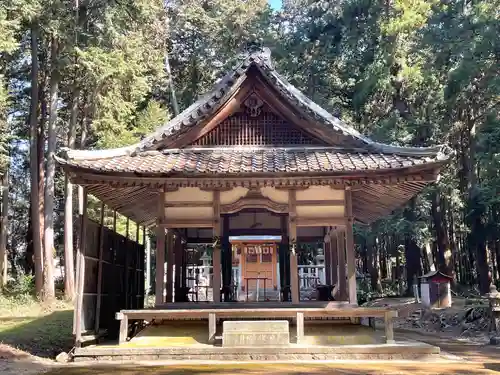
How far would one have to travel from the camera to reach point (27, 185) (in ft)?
107

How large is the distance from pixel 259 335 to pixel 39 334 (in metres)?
7.19

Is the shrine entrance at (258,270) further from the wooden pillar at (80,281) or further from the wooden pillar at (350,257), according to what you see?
the wooden pillar at (80,281)

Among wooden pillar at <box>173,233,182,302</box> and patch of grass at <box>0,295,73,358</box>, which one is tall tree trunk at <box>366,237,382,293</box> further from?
patch of grass at <box>0,295,73,358</box>

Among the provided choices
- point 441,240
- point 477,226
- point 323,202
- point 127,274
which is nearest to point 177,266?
point 127,274

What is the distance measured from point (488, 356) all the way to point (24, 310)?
16.0 meters

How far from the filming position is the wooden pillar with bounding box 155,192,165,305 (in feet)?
34.6

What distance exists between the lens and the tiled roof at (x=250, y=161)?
32.6ft

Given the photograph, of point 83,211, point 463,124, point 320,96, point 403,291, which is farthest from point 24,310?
point 463,124

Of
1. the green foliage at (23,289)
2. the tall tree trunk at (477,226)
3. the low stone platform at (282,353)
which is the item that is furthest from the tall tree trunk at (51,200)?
the tall tree trunk at (477,226)

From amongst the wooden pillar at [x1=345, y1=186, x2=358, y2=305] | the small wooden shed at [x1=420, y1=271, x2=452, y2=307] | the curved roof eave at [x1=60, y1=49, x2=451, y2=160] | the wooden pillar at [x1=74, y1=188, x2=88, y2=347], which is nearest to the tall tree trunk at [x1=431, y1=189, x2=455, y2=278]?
the small wooden shed at [x1=420, y1=271, x2=452, y2=307]

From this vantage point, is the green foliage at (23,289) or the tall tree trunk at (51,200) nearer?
the tall tree trunk at (51,200)

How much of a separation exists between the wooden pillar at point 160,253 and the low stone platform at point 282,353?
5.96 feet

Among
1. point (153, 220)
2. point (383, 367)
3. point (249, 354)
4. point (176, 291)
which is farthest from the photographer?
point (153, 220)

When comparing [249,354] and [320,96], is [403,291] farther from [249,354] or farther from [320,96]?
[249,354]
